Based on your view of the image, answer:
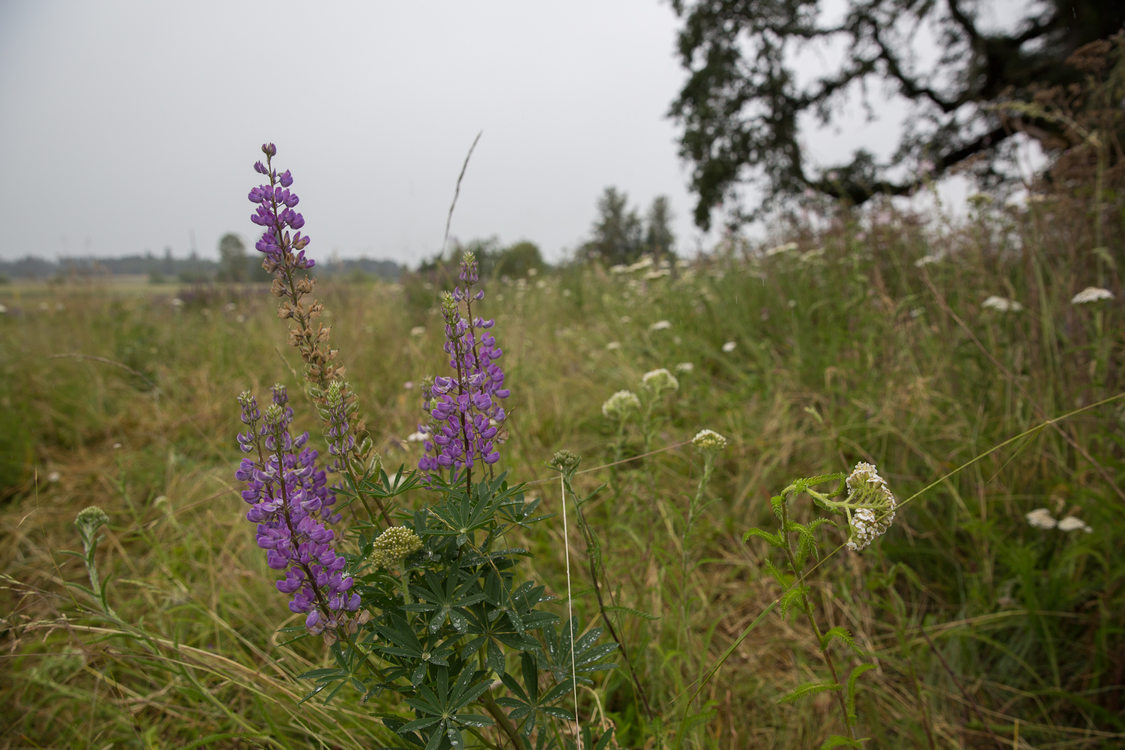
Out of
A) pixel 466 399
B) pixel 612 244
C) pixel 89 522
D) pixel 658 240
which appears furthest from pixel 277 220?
pixel 612 244

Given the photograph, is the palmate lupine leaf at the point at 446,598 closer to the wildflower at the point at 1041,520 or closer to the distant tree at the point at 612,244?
the wildflower at the point at 1041,520

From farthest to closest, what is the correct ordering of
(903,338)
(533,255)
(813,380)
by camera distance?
(533,255) → (813,380) → (903,338)

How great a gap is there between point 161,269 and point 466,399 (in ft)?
31.5

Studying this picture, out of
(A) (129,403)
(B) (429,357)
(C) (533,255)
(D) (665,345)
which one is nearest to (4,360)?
(A) (129,403)

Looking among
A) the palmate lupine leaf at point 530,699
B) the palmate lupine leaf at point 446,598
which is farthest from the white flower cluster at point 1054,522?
the palmate lupine leaf at point 446,598

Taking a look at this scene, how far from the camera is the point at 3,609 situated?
6.99ft

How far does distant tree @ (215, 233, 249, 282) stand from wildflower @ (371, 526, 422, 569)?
24.6 feet

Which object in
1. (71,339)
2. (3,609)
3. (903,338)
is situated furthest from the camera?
(71,339)

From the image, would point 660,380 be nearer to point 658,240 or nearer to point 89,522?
point 89,522

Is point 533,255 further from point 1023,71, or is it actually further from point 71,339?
point 1023,71

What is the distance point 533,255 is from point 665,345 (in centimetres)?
708

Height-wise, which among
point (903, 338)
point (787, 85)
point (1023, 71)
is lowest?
point (903, 338)

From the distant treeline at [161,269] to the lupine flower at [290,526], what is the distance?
5728 mm

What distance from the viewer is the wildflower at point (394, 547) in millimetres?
832
